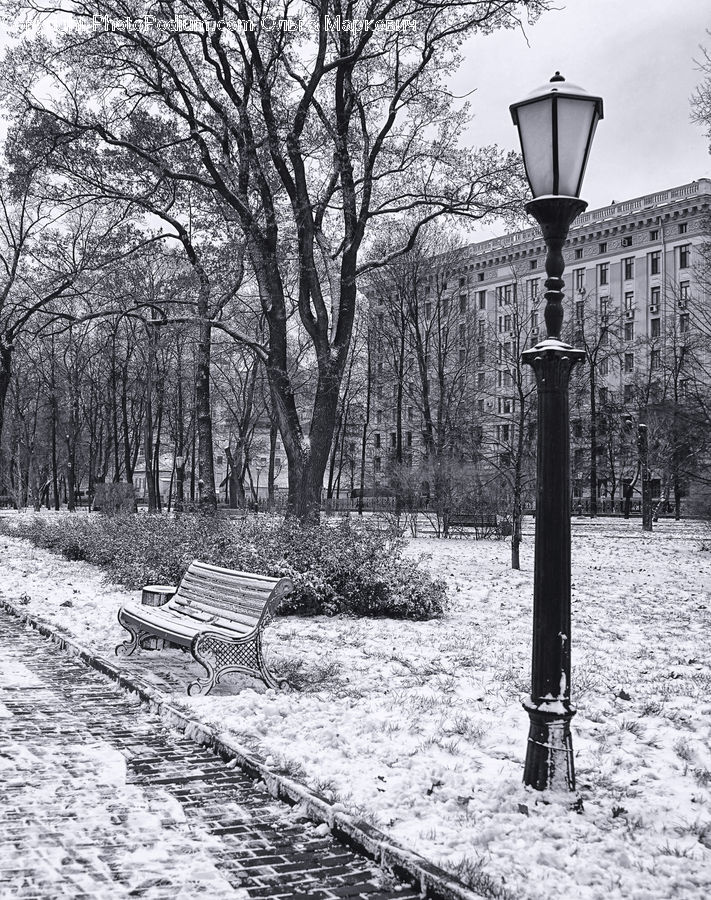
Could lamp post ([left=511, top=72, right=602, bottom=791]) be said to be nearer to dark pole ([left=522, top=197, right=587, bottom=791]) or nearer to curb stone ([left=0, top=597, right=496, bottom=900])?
dark pole ([left=522, top=197, right=587, bottom=791])

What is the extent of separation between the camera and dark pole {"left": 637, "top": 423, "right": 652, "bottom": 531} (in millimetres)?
33625

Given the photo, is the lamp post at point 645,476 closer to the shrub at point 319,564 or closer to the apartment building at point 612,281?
the apartment building at point 612,281

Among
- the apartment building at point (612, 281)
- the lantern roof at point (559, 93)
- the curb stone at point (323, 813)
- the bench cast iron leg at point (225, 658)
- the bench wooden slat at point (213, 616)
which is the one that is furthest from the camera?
the apartment building at point (612, 281)

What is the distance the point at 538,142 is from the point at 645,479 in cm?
3273

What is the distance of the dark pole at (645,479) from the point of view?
110 ft

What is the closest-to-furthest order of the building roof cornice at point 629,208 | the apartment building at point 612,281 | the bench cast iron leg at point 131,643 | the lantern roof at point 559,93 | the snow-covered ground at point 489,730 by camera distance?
the snow-covered ground at point 489,730 → the lantern roof at point 559,93 → the bench cast iron leg at point 131,643 → the apartment building at point 612,281 → the building roof cornice at point 629,208

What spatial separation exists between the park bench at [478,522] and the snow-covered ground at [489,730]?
15.0m

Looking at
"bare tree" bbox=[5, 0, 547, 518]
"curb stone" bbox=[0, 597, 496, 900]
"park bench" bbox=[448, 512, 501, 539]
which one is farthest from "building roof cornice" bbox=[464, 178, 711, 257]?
"curb stone" bbox=[0, 597, 496, 900]

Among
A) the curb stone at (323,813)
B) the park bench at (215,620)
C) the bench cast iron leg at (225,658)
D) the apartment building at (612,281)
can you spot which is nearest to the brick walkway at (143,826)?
the curb stone at (323,813)

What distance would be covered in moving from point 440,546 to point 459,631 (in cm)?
1374

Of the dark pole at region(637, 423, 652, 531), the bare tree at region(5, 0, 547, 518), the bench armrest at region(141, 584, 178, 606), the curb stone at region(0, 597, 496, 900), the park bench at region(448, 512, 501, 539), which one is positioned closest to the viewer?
the curb stone at region(0, 597, 496, 900)

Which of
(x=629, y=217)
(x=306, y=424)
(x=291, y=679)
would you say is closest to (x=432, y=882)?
(x=291, y=679)

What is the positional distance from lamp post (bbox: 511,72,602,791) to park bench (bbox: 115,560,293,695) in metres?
2.97

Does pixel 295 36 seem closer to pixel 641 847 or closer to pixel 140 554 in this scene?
pixel 140 554
